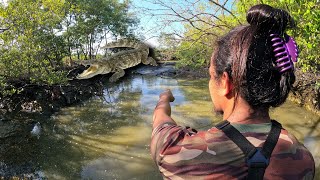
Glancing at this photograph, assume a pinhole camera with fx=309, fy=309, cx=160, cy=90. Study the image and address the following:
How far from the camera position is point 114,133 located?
831 cm

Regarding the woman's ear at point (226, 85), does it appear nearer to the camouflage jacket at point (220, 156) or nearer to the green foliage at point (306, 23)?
the camouflage jacket at point (220, 156)

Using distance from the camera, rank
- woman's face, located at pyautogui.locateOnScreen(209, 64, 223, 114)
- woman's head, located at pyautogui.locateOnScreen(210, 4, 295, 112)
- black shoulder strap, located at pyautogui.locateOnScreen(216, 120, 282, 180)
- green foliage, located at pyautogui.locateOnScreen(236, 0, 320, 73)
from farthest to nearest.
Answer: green foliage, located at pyautogui.locateOnScreen(236, 0, 320, 73), woman's face, located at pyautogui.locateOnScreen(209, 64, 223, 114), woman's head, located at pyautogui.locateOnScreen(210, 4, 295, 112), black shoulder strap, located at pyautogui.locateOnScreen(216, 120, 282, 180)

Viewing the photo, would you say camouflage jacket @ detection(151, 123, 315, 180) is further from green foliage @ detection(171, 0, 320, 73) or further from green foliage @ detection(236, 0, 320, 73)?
green foliage @ detection(236, 0, 320, 73)

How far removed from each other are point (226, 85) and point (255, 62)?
14 centimetres

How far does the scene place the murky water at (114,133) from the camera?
6.31 m

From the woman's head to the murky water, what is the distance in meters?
5.08

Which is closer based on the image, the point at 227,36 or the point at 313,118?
the point at 227,36

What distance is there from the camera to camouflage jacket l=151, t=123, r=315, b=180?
102cm

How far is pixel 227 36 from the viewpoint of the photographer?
3.94ft

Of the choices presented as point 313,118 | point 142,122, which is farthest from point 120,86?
point 313,118

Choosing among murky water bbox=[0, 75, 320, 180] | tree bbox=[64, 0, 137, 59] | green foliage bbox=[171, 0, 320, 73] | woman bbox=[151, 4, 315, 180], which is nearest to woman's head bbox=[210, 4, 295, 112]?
woman bbox=[151, 4, 315, 180]

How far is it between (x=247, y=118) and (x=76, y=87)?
11.4 m

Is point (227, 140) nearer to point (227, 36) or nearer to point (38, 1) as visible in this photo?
point (227, 36)

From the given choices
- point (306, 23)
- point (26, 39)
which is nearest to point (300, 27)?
point (306, 23)
